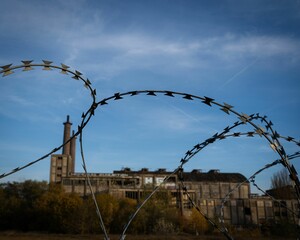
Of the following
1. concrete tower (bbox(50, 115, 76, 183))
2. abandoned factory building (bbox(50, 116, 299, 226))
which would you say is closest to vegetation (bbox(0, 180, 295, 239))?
abandoned factory building (bbox(50, 116, 299, 226))

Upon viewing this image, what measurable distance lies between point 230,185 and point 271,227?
25148 mm

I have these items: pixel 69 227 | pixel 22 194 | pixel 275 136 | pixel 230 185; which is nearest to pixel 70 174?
pixel 22 194

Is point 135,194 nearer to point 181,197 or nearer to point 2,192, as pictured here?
point 181,197

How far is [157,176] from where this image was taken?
284ft

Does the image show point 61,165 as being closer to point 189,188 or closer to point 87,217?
point 189,188

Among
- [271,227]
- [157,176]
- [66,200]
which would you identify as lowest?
[271,227]

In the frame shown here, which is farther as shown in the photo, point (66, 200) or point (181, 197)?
point (181, 197)

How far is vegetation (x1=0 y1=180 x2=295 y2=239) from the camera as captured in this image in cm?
4781

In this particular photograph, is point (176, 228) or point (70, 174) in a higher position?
point (70, 174)

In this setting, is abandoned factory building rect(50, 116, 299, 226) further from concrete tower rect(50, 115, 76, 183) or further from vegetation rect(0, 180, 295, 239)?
vegetation rect(0, 180, 295, 239)

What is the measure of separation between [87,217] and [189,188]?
37406 mm

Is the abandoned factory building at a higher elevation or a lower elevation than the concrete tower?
lower

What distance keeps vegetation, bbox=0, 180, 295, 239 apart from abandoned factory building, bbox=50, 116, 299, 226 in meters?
8.97

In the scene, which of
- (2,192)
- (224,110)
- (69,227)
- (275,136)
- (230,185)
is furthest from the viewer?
(230,185)
